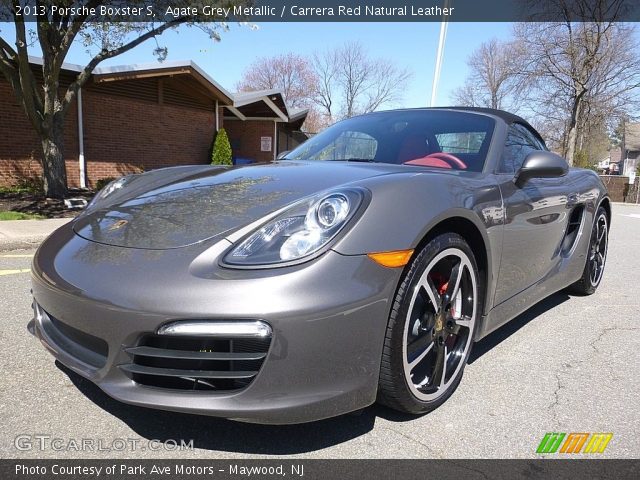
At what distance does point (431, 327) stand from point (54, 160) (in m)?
9.14

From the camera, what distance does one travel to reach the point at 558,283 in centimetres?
342

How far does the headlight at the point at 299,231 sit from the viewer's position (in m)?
1.68


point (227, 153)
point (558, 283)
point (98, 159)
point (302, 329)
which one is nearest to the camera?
point (302, 329)

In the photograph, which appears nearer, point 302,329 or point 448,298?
point 302,329

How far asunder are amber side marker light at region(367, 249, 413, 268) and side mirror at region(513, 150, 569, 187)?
117cm

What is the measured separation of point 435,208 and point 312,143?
5.47ft

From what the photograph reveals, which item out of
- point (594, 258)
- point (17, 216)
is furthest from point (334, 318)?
point (17, 216)

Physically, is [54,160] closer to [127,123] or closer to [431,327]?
[127,123]

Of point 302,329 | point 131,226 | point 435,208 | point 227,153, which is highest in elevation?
point 435,208

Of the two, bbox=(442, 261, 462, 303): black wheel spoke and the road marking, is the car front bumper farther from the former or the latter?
the road marking

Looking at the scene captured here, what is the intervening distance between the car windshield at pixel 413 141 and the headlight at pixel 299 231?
40.7 inches

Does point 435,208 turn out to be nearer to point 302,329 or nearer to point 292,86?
point 302,329

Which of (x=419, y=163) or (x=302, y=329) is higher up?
(x=419, y=163)

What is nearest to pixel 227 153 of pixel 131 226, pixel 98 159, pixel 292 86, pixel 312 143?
pixel 98 159
